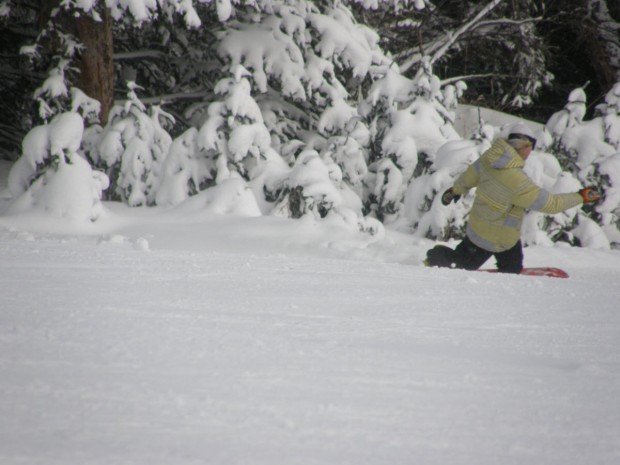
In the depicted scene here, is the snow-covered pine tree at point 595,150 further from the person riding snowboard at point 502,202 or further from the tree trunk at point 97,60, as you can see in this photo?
the tree trunk at point 97,60

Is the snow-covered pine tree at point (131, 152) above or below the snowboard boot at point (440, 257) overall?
above

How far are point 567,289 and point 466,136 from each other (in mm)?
8052

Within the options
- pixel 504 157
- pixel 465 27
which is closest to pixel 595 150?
pixel 465 27

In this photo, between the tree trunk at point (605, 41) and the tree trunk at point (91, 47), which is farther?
the tree trunk at point (605, 41)

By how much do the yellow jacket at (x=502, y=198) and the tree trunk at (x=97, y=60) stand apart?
16.3ft

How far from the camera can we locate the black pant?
5.85 m

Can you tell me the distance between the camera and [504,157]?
212 inches

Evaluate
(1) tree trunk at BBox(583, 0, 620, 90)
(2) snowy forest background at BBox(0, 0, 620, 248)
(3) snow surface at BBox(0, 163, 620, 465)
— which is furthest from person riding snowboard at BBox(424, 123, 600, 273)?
(1) tree trunk at BBox(583, 0, 620, 90)

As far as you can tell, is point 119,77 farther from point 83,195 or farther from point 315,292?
point 315,292

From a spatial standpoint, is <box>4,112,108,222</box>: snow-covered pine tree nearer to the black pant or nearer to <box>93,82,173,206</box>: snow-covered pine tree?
<box>93,82,173,206</box>: snow-covered pine tree

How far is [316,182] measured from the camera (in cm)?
802

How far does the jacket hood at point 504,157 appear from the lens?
536 centimetres

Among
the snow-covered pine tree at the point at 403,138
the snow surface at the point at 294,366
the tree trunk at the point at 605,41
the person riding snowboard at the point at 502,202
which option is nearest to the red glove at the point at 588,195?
the person riding snowboard at the point at 502,202

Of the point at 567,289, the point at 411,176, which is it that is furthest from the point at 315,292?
the point at 411,176
